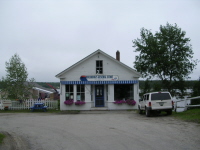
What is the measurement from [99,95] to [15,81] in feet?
32.0

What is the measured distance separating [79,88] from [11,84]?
8048 millimetres

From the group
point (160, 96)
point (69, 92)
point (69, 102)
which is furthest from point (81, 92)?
point (160, 96)

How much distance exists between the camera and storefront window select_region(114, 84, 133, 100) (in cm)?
2420

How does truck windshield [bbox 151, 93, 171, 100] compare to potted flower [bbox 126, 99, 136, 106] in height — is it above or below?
above

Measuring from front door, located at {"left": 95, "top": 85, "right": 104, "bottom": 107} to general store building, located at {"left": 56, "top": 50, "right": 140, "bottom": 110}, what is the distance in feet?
0.34

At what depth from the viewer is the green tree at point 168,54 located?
3947 cm

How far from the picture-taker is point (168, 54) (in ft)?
131

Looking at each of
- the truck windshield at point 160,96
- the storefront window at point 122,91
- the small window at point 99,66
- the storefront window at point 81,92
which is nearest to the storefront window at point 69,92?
the storefront window at point 81,92

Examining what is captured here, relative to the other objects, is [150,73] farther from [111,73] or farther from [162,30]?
[111,73]

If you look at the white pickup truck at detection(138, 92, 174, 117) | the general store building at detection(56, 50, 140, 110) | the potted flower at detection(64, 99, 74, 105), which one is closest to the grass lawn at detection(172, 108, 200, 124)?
the white pickup truck at detection(138, 92, 174, 117)

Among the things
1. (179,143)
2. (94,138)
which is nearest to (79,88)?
(94,138)

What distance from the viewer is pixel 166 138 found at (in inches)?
349

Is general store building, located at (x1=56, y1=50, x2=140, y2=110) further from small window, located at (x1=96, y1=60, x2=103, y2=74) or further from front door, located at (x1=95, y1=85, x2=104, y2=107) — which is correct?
front door, located at (x1=95, y1=85, x2=104, y2=107)

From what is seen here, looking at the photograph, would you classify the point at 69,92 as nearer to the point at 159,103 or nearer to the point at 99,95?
the point at 99,95
